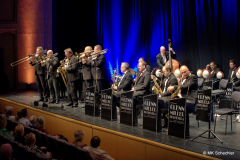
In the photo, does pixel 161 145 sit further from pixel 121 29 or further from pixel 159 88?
pixel 121 29

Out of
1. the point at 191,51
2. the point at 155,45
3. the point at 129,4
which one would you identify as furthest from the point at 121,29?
the point at 191,51

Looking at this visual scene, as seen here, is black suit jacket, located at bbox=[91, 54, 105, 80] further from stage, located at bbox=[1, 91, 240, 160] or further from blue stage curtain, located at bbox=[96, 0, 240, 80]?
blue stage curtain, located at bbox=[96, 0, 240, 80]

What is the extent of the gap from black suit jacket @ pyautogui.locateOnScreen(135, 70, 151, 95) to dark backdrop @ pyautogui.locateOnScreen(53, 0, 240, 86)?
377cm

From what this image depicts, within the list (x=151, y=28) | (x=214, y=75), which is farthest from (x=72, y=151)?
(x=151, y=28)

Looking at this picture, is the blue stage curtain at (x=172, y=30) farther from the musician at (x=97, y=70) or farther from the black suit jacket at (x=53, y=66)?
the black suit jacket at (x=53, y=66)

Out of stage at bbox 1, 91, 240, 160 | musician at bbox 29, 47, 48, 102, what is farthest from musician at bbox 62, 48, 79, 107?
musician at bbox 29, 47, 48, 102

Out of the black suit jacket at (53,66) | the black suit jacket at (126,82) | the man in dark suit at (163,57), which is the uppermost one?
the man in dark suit at (163,57)

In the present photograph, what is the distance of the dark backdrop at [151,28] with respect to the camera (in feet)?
29.7

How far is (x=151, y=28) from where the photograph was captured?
1106cm

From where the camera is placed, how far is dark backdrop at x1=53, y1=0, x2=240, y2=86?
9039mm

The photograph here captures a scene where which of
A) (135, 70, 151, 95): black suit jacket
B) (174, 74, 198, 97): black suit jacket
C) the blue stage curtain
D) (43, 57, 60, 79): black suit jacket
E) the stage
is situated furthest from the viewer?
the blue stage curtain

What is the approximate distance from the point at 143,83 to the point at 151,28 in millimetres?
5011

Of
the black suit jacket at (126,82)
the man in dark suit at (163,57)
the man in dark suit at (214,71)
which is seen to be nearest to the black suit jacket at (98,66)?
the black suit jacket at (126,82)

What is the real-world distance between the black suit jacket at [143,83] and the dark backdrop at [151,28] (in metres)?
3.77
